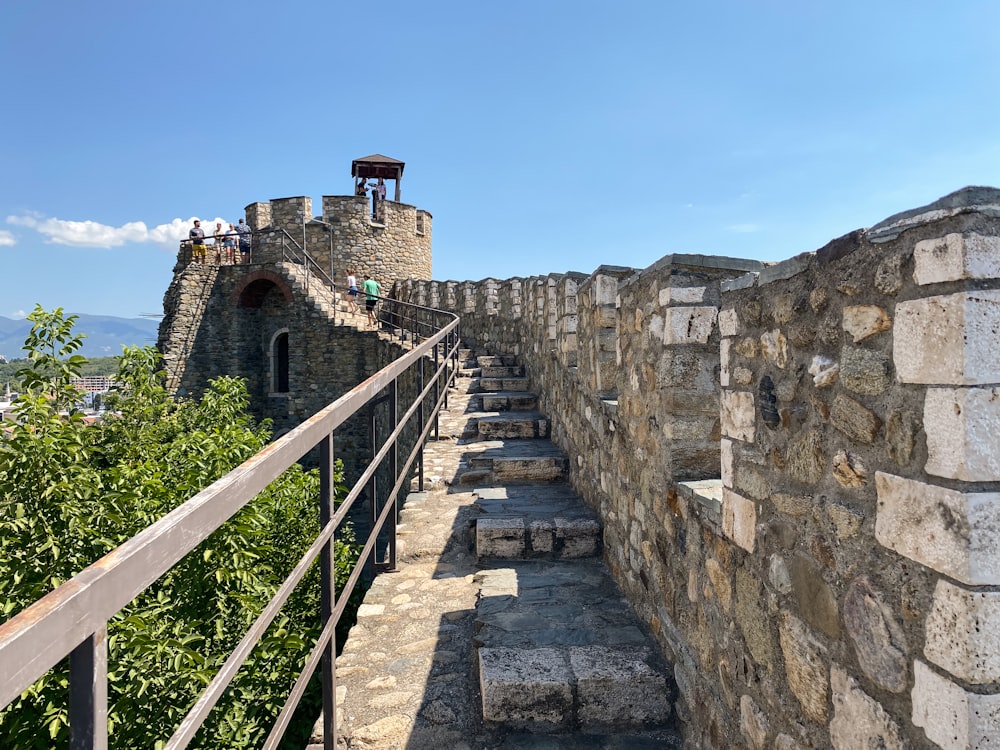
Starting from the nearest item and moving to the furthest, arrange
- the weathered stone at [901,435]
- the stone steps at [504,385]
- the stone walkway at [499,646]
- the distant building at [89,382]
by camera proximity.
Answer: the weathered stone at [901,435] → the stone walkway at [499,646] → the distant building at [89,382] → the stone steps at [504,385]

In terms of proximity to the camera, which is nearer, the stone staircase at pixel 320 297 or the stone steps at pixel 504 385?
the stone steps at pixel 504 385

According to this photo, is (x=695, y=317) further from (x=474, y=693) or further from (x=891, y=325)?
(x=474, y=693)

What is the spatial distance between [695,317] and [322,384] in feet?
49.7

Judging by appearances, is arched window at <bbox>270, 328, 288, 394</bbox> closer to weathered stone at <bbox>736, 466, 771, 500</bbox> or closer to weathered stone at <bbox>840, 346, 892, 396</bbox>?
weathered stone at <bbox>736, 466, 771, 500</bbox>

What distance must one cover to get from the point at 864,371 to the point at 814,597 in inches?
21.3

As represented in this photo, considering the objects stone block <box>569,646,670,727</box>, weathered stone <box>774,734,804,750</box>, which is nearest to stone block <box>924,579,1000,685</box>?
weathered stone <box>774,734,804,750</box>

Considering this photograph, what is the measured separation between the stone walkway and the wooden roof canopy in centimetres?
2100

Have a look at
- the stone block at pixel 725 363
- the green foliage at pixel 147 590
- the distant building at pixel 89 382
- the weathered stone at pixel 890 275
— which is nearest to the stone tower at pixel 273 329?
the distant building at pixel 89 382

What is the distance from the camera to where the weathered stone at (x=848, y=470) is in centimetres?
125

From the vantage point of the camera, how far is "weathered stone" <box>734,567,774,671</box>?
1613 mm

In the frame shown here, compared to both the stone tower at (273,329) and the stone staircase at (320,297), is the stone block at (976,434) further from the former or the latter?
the stone staircase at (320,297)

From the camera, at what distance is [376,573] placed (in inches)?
135

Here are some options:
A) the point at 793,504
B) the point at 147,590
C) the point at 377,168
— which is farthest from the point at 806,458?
the point at 377,168

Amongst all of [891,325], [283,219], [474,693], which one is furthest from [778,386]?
[283,219]
